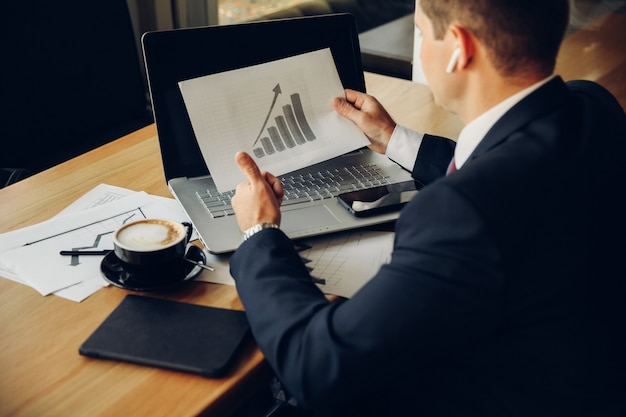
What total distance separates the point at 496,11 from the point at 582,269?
336 millimetres

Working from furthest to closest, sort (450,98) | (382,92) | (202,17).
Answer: (202,17)
(382,92)
(450,98)

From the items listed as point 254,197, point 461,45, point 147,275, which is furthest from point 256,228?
point 461,45

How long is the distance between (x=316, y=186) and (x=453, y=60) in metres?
0.43

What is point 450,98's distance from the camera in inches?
37.5

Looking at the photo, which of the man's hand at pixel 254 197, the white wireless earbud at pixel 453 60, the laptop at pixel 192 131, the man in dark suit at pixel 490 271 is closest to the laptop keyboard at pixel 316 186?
the laptop at pixel 192 131

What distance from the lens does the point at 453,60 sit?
889 mm

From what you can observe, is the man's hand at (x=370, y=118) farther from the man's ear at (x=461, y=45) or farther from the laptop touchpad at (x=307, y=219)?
the man's ear at (x=461, y=45)

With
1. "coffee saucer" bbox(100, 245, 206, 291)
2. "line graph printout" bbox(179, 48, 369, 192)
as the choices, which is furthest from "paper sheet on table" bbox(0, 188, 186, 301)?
"line graph printout" bbox(179, 48, 369, 192)

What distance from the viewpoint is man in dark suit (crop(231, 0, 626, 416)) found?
73 cm

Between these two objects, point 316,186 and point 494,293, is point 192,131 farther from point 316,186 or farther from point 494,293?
A: point 494,293

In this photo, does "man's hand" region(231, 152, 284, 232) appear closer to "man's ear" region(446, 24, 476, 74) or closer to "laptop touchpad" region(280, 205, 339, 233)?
"laptop touchpad" region(280, 205, 339, 233)

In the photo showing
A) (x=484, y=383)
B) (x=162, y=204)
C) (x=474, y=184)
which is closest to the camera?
(x=474, y=184)

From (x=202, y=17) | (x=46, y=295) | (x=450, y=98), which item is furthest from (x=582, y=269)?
(x=202, y=17)

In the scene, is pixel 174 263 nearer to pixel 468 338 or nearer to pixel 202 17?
pixel 468 338
